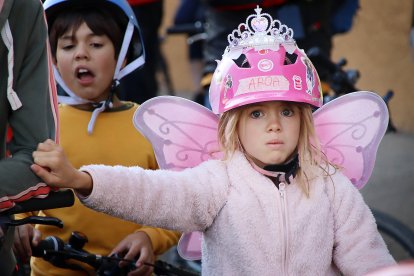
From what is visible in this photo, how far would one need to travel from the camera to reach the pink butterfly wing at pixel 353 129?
13.3ft

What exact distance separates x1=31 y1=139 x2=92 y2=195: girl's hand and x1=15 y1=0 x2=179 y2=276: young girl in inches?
42.2

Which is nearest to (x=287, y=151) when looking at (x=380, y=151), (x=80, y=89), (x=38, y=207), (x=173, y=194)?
(x=173, y=194)

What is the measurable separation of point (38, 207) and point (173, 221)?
57cm

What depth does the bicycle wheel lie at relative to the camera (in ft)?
18.8

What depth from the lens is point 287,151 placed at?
3803 millimetres

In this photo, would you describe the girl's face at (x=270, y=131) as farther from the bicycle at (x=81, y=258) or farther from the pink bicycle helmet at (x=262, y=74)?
the bicycle at (x=81, y=258)

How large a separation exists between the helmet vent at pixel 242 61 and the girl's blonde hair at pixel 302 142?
6.2 inches

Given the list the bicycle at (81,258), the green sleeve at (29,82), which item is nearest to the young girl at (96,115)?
the bicycle at (81,258)

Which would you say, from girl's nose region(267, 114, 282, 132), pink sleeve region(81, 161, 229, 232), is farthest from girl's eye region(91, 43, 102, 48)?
girl's nose region(267, 114, 282, 132)

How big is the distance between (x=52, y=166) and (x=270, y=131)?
0.88 meters

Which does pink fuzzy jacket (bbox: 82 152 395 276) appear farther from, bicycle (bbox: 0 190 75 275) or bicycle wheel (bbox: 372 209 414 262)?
bicycle wheel (bbox: 372 209 414 262)

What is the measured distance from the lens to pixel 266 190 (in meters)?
3.78

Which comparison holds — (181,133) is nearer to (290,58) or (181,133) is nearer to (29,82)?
(290,58)

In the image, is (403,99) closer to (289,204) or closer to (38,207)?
(289,204)
